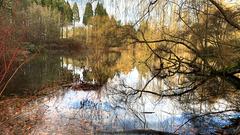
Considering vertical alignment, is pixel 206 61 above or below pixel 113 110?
above

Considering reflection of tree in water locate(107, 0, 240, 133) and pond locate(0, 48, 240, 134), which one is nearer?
pond locate(0, 48, 240, 134)

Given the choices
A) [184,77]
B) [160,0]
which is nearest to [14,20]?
[160,0]

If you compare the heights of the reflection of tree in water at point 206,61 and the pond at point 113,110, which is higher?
the reflection of tree in water at point 206,61

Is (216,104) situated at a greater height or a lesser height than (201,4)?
lesser

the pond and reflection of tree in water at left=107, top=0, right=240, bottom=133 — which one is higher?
reflection of tree in water at left=107, top=0, right=240, bottom=133

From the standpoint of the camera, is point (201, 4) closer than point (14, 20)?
Yes

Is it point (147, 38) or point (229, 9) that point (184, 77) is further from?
point (229, 9)

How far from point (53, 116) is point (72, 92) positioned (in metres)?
4.15

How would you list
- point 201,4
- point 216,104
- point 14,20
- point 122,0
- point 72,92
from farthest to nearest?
point 72,92
point 14,20
point 216,104
point 201,4
point 122,0

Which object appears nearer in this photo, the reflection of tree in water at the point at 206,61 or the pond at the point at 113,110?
the pond at the point at 113,110

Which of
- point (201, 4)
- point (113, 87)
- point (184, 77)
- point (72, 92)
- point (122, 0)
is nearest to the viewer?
point (122, 0)

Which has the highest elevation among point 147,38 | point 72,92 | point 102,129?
point 147,38

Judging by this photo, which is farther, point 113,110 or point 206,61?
point 206,61

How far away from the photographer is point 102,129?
792 cm
